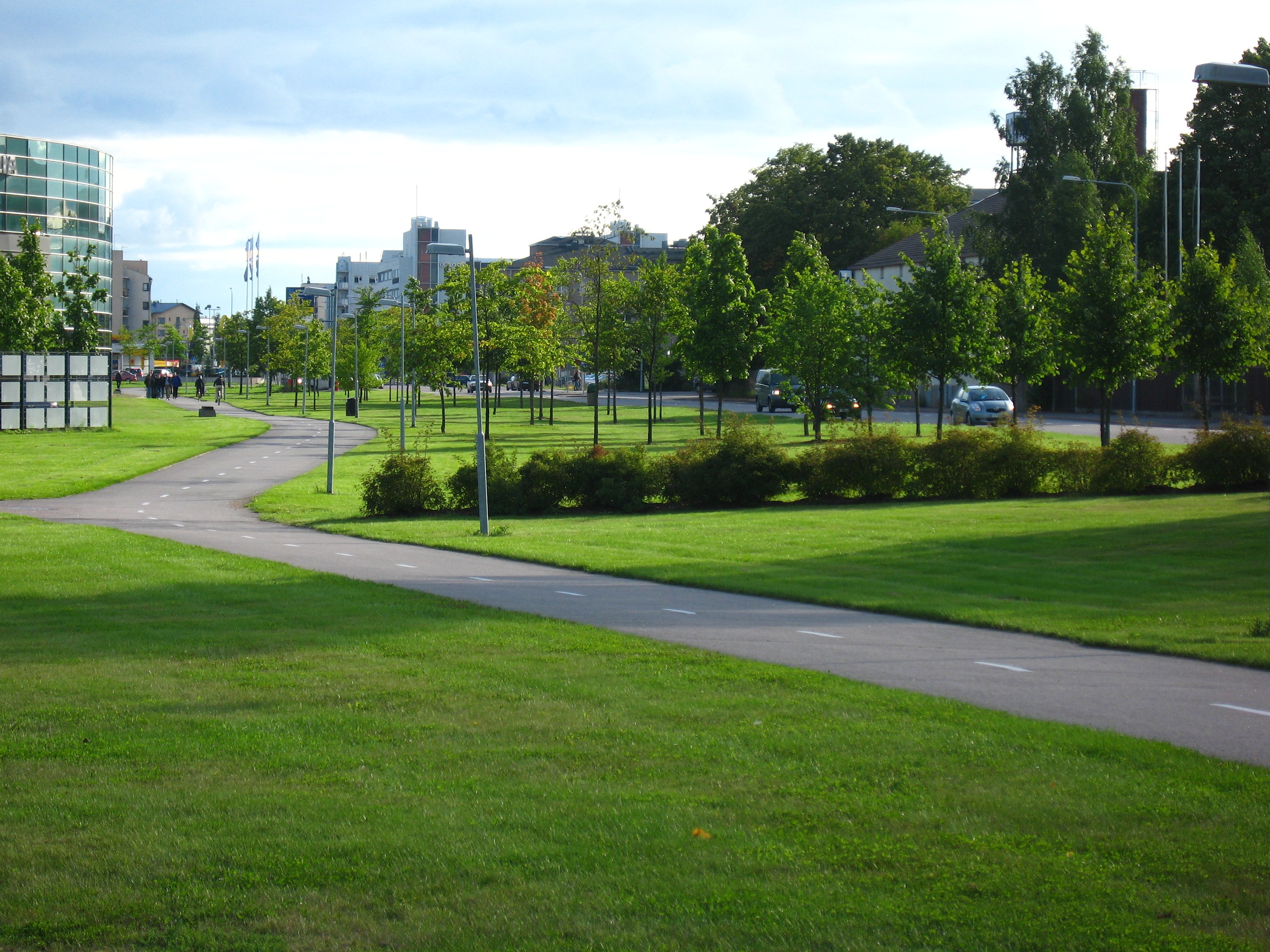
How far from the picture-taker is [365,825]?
530 cm

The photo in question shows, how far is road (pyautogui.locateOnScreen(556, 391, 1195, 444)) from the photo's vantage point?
41531 millimetres

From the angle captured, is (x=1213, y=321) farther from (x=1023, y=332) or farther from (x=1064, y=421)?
(x=1064, y=421)

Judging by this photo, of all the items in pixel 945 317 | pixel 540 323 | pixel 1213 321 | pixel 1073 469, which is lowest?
pixel 1073 469

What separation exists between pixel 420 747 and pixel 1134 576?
1014 centimetres

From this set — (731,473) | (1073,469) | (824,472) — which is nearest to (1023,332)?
(1073,469)

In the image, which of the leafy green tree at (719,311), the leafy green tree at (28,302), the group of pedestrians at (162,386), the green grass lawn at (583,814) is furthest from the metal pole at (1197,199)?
the group of pedestrians at (162,386)

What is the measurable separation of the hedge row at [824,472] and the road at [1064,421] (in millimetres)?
2830

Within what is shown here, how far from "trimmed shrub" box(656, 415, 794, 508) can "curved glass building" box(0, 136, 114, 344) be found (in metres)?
108

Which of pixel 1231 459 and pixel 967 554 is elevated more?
pixel 1231 459

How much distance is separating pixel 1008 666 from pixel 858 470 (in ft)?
51.4

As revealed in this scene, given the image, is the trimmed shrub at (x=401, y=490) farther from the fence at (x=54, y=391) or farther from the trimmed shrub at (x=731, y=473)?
the fence at (x=54, y=391)

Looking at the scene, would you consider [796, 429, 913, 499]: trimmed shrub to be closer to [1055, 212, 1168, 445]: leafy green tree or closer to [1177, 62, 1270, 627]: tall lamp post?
[1055, 212, 1168, 445]: leafy green tree

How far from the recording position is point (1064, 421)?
5325 centimetres

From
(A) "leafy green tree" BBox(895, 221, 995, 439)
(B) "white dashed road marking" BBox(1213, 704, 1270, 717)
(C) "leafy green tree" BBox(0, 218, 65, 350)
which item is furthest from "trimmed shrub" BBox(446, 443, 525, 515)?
(C) "leafy green tree" BBox(0, 218, 65, 350)
